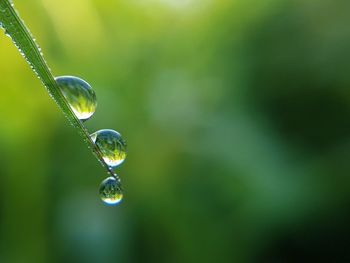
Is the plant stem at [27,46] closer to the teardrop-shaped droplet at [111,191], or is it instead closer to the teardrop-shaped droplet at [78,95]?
the teardrop-shaped droplet at [78,95]

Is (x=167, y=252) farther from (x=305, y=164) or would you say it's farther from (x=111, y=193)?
(x=111, y=193)

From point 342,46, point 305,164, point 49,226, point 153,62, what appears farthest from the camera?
point 153,62

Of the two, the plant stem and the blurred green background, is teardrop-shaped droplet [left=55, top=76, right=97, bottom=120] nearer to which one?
the plant stem

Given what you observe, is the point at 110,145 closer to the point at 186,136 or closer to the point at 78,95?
the point at 78,95

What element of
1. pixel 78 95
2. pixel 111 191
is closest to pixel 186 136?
pixel 111 191

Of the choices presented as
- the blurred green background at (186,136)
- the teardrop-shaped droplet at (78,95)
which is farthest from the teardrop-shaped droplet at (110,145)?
the blurred green background at (186,136)

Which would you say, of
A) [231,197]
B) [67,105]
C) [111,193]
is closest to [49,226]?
[231,197]

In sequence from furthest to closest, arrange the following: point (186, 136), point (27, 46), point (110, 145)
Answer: point (186, 136)
point (110, 145)
point (27, 46)
